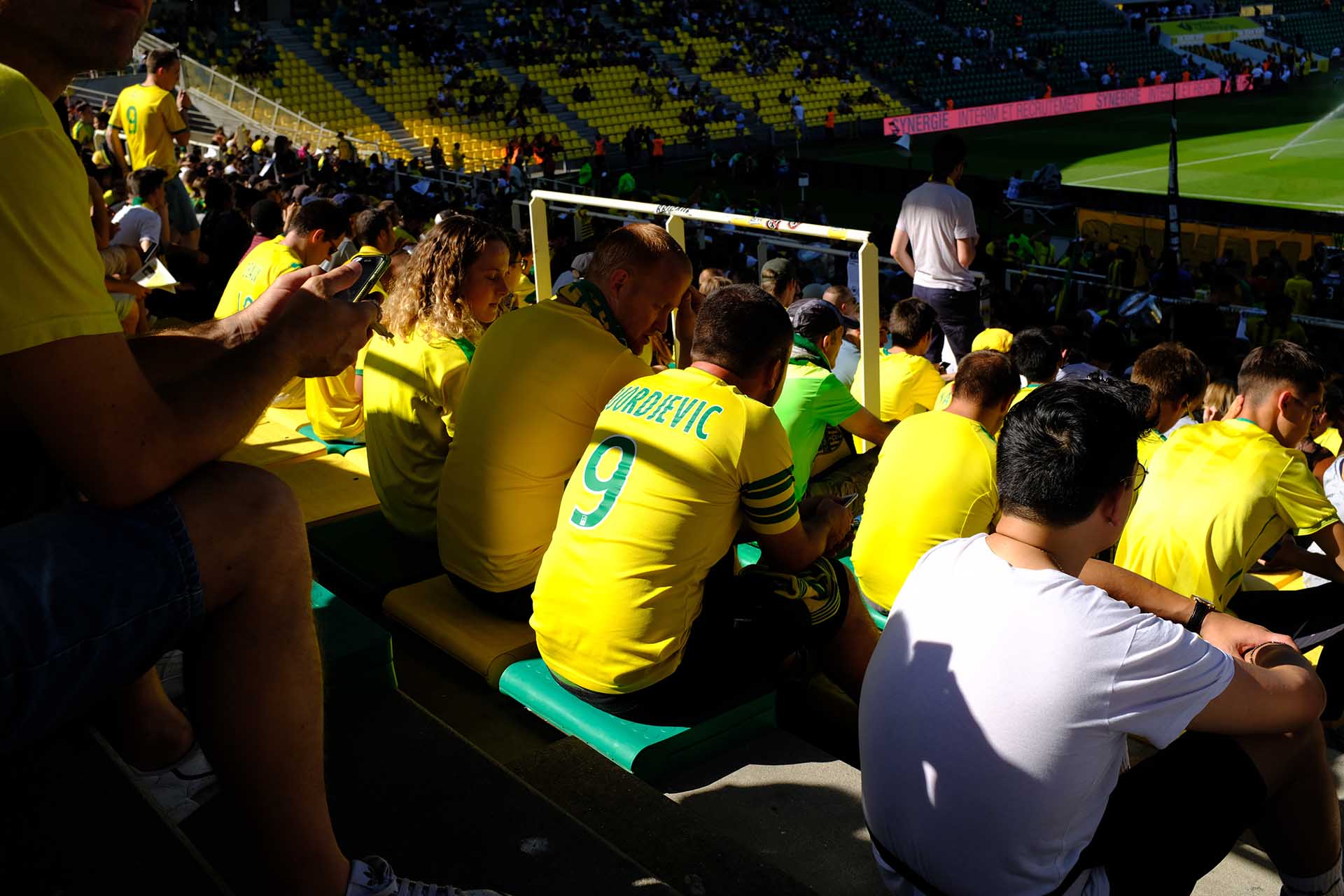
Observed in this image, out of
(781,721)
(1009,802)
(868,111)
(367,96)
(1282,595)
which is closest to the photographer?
(1009,802)

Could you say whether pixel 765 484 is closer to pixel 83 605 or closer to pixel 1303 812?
pixel 1303 812

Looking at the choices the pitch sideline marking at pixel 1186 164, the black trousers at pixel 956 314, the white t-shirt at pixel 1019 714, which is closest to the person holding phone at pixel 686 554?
the white t-shirt at pixel 1019 714

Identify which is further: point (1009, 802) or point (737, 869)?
point (737, 869)

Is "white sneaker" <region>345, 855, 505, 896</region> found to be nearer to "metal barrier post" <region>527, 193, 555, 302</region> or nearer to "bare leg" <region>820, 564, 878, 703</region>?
"bare leg" <region>820, 564, 878, 703</region>

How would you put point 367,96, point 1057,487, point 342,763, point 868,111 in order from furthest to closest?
point 868,111
point 367,96
point 342,763
point 1057,487

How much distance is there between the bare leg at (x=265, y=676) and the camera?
1435mm

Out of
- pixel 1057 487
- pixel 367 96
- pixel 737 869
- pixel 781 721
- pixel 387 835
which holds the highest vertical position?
pixel 367 96

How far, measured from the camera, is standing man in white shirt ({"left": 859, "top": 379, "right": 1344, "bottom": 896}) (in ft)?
5.88

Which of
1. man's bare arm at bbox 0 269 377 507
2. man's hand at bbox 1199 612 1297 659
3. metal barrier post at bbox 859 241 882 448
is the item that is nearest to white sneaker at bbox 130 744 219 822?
man's bare arm at bbox 0 269 377 507

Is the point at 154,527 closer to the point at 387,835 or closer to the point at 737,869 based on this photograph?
the point at 387,835

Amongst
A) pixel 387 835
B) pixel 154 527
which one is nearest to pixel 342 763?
pixel 387 835

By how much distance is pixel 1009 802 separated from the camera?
182cm

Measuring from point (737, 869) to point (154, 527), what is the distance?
1.19 metres

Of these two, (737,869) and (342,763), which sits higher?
(342,763)
